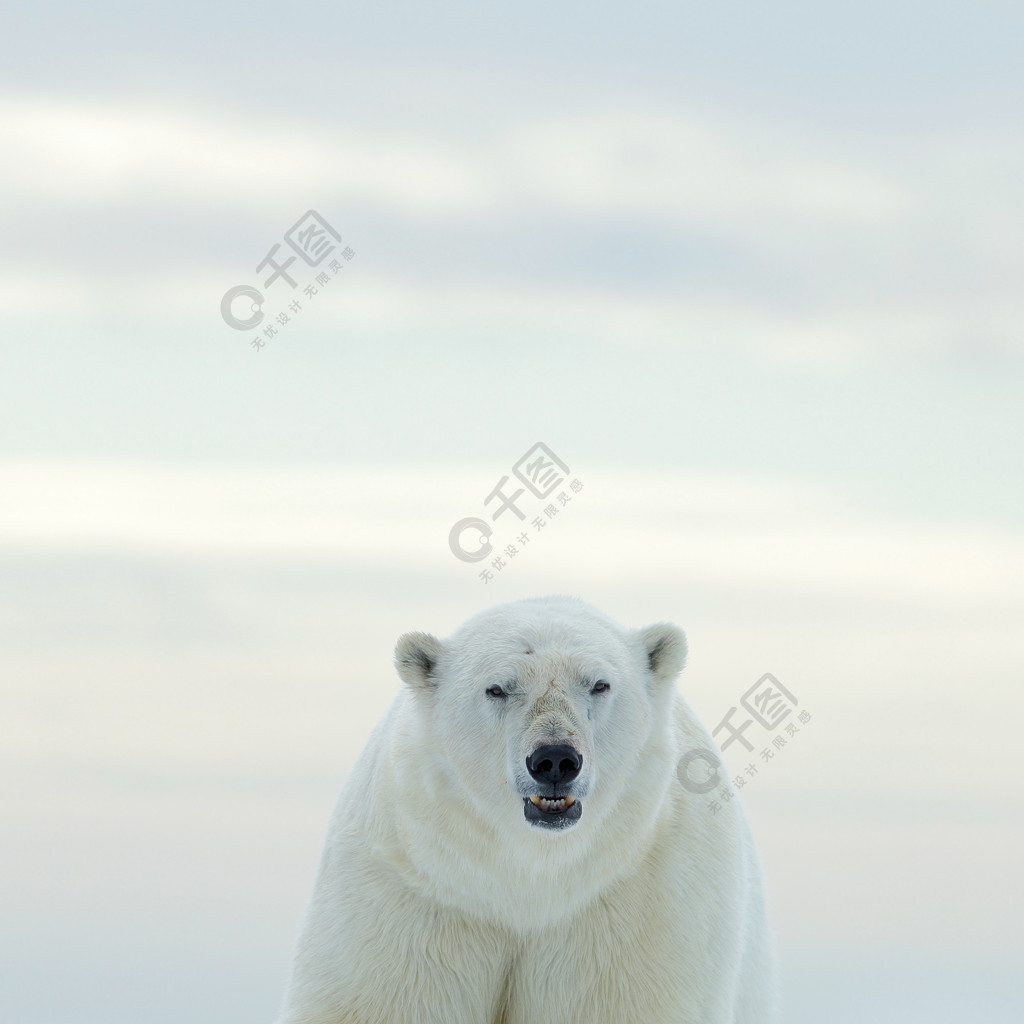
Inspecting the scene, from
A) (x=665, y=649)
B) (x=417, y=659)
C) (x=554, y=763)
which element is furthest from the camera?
(x=665, y=649)

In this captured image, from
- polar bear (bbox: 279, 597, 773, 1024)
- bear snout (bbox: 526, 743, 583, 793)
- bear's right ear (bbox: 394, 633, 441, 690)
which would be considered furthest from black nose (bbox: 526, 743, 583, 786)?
bear's right ear (bbox: 394, 633, 441, 690)

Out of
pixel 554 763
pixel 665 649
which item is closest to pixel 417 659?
pixel 554 763

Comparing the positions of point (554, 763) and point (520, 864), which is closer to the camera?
point (554, 763)

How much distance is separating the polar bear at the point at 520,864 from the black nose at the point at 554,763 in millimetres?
206

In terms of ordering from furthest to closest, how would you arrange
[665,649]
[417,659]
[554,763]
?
[665,649]
[417,659]
[554,763]

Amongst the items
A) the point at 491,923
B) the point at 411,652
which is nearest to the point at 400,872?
the point at 491,923

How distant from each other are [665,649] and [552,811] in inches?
47.3

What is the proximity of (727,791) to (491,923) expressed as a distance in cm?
145

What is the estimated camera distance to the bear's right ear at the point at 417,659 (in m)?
8.41

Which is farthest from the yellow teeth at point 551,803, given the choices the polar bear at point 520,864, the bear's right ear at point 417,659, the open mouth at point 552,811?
the bear's right ear at point 417,659

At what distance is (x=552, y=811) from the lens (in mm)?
7680

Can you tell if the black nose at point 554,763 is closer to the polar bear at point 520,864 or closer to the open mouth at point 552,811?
the open mouth at point 552,811

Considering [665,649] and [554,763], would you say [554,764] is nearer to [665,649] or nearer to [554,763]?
[554,763]

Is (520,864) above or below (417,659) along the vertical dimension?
below
